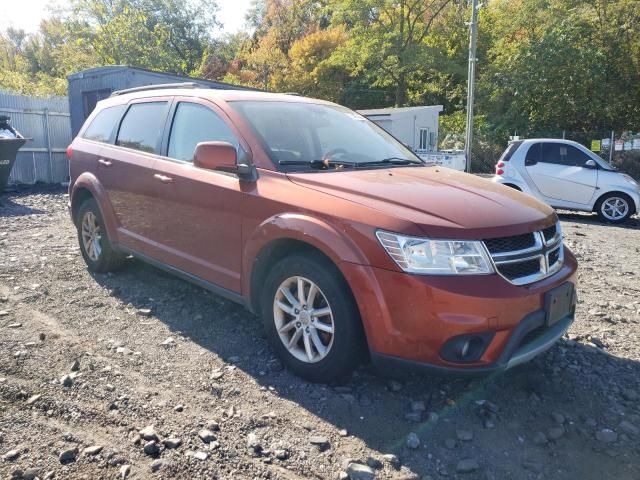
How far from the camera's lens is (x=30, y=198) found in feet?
41.0

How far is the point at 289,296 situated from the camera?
11.5ft

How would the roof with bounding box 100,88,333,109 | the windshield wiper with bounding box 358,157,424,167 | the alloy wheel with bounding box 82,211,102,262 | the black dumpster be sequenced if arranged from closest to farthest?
the windshield wiper with bounding box 358,157,424,167 → the roof with bounding box 100,88,333,109 → the alloy wheel with bounding box 82,211,102,262 → the black dumpster

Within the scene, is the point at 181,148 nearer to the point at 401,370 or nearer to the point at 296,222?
the point at 296,222

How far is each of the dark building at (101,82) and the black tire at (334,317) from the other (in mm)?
Result: 11301

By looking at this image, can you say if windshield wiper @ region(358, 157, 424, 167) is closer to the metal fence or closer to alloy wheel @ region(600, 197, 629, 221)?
alloy wheel @ region(600, 197, 629, 221)

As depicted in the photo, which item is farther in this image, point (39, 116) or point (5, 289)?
point (39, 116)

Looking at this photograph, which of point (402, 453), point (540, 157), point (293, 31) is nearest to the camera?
point (402, 453)

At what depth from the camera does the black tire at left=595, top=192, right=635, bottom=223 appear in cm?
1059

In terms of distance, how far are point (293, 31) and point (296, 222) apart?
1842 inches

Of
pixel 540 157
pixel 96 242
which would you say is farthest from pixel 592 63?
pixel 96 242

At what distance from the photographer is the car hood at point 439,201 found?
2.98 metres

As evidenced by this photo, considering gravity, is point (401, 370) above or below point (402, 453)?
above

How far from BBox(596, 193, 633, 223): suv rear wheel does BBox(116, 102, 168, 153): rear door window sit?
9.13m

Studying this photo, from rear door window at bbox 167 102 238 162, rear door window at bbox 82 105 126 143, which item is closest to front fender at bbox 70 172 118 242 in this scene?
rear door window at bbox 82 105 126 143
